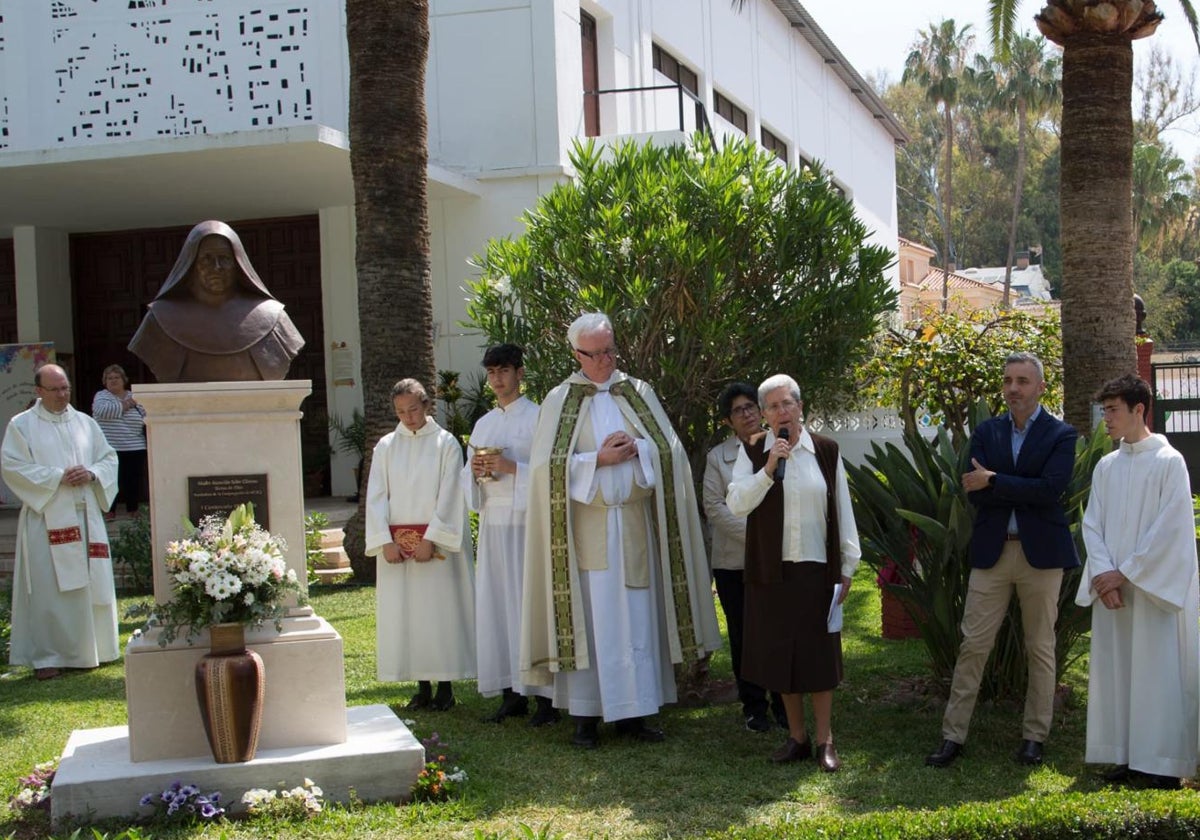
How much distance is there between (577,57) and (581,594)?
12.9m

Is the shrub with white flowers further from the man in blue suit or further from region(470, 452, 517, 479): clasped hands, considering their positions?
the man in blue suit

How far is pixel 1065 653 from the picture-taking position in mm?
7633

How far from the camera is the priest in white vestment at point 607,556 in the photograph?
7164 mm

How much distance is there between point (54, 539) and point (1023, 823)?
708 centimetres

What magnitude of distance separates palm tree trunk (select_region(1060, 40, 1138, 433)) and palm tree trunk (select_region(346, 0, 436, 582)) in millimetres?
5528

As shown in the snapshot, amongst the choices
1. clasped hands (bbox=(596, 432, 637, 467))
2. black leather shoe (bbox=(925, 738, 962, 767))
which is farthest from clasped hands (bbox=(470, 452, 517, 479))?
black leather shoe (bbox=(925, 738, 962, 767))

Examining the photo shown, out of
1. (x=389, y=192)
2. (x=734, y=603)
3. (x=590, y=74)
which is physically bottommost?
(x=734, y=603)

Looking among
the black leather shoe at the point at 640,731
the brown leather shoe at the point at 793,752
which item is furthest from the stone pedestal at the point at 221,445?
the brown leather shoe at the point at 793,752

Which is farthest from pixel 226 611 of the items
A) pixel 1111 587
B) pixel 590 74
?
pixel 590 74

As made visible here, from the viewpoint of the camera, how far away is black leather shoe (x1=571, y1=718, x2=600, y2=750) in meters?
7.10

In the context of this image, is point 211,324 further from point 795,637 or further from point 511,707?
point 795,637

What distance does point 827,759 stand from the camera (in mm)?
6516

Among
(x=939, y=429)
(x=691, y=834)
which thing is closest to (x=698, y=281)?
(x=939, y=429)

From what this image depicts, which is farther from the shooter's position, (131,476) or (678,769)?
(131,476)
